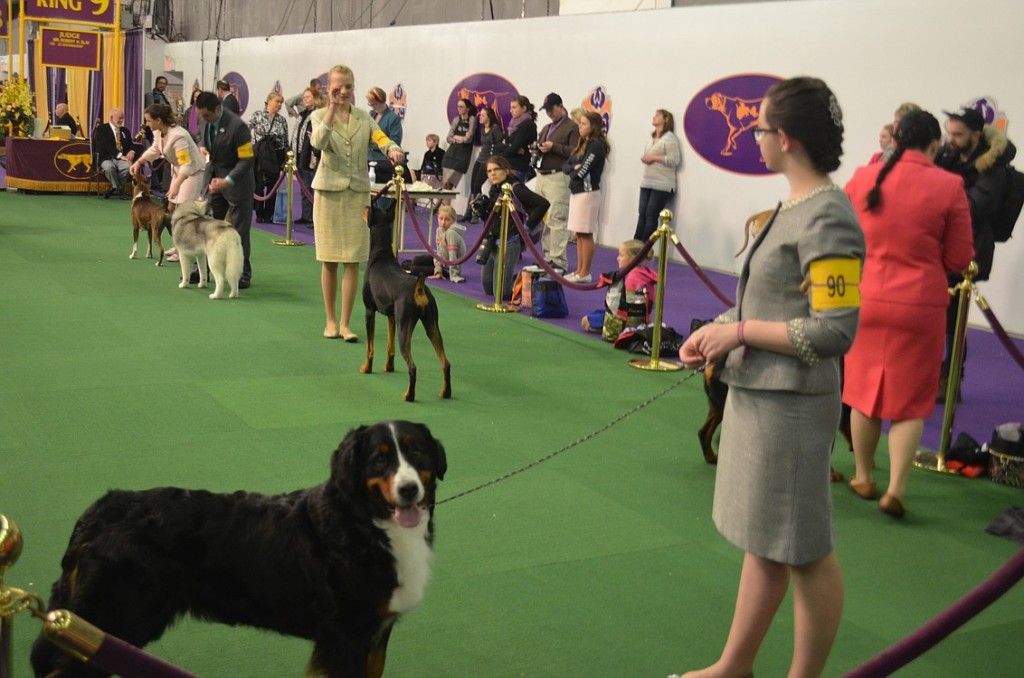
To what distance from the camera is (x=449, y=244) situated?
11523 mm

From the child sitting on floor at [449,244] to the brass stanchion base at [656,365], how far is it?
12.6ft

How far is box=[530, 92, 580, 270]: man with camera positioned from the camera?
40.2ft

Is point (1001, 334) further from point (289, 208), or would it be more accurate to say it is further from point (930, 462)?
point (289, 208)

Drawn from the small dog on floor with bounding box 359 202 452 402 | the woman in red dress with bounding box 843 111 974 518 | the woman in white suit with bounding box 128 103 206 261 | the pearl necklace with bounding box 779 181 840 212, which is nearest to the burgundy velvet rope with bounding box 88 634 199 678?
the pearl necklace with bounding box 779 181 840 212

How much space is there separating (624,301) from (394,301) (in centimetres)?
243

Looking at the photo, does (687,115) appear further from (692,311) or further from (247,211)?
(247,211)

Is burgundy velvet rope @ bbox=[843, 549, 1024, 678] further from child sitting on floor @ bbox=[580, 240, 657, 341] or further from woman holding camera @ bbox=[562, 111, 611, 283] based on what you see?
woman holding camera @ bbox=[562, 111, 611, 283]

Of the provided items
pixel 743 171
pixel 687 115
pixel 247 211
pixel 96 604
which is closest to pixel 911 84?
pixel 743 171

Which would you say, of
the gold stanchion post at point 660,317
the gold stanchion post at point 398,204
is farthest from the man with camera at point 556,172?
the gold stanchion post at point 660,317

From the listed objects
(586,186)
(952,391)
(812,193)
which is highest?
(812,193)

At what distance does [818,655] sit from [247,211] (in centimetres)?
840

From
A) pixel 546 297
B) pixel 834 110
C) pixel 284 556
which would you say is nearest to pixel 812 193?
pixel 834 110

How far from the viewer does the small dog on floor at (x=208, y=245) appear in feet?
32.0

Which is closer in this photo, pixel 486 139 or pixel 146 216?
pixel 146 216
